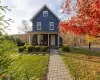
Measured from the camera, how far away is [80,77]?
32.5 feet

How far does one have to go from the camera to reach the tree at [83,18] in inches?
347

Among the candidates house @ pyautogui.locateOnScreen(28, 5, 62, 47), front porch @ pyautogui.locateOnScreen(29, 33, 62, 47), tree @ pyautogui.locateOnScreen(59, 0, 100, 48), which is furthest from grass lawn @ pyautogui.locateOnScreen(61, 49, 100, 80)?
front porch @ pyautogui.locateOnScreen(29, 33, 62, 47)

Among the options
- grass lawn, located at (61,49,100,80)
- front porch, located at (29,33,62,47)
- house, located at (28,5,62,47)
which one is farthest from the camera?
front porch, located at (29,33,62,47)

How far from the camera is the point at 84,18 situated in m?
10.3

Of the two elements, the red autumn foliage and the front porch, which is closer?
the red autumn foliage

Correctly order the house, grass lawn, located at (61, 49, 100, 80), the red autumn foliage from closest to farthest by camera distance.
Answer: the red autumn foliage, grass lawn, located at (61, 49, 100, 80), the house

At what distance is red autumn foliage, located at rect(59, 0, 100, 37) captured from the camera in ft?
28.7

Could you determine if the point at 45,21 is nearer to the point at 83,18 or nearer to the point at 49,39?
the point at 49,39

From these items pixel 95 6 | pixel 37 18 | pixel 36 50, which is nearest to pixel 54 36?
pixel 37 18

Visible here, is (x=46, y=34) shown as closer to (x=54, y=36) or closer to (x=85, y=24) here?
(x=54, y=36)

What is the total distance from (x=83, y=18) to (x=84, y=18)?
89 mm

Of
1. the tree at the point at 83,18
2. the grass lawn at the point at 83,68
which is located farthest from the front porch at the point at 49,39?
the tree at the point at 83,18

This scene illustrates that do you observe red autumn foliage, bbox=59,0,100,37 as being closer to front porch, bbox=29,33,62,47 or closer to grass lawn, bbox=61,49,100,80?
grass lawn, bbox=61,49,100,80

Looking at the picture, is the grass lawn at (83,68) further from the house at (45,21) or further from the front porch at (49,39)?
the front porch at (49,39)
